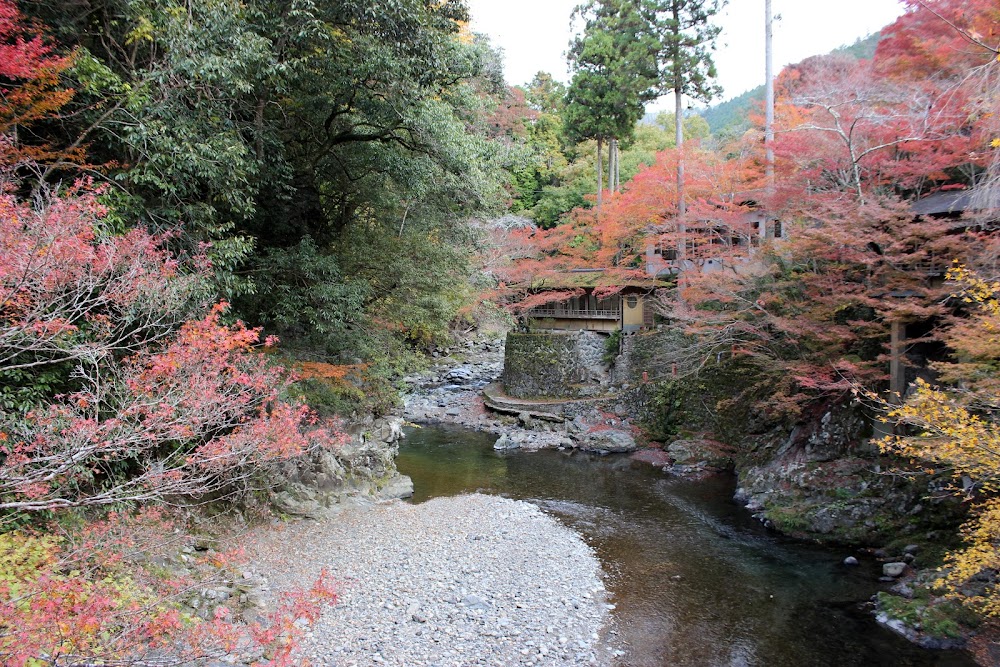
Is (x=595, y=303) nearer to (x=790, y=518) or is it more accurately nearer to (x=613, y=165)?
(x=613, y=165)

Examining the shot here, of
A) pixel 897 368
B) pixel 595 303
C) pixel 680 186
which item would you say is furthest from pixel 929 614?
pixel 595 303

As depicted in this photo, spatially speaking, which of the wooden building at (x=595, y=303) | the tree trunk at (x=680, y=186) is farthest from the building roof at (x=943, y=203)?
the wooden building at (x=595, y=303)

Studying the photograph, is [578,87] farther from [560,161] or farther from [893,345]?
[893,345]

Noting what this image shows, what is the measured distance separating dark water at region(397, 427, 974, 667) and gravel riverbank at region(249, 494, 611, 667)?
0.69m

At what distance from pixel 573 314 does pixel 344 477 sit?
13.9 m

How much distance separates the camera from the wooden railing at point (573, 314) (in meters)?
22.0

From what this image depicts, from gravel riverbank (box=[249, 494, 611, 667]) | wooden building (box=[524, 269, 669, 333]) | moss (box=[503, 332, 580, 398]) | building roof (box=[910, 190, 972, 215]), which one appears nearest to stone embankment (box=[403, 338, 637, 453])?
moss (box=[503, 332, 580, 398])

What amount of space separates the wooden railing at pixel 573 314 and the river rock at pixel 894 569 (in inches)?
531

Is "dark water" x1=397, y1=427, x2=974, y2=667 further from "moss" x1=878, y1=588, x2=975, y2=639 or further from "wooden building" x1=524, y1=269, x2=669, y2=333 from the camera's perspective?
"wooden building" x1=524, y1=269, x2=669, y2=333

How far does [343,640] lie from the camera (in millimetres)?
6547

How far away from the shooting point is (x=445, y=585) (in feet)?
26.8

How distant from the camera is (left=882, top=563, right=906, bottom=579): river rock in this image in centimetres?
860

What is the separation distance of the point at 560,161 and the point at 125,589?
27986 millimetres

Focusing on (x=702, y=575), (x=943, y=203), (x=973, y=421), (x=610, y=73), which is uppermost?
(x=610, y=73)
